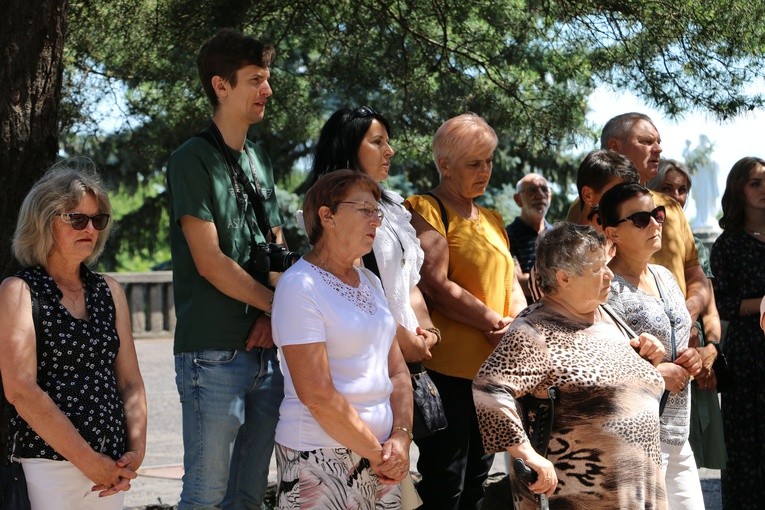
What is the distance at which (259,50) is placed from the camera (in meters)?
4.26

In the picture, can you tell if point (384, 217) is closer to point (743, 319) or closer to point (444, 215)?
point (444, 215)

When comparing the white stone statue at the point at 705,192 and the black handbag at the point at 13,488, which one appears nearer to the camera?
the black handbag at the point at 13,488

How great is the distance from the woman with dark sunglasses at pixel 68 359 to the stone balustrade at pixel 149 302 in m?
14.2

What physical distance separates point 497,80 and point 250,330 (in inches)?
133

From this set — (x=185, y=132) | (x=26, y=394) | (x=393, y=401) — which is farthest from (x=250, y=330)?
A: (x=185, y=132)

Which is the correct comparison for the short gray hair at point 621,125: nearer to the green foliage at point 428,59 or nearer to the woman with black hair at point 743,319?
the green foliage at point 428,59

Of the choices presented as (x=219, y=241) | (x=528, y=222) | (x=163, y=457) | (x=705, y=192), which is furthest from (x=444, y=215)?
(x=705, y=192)

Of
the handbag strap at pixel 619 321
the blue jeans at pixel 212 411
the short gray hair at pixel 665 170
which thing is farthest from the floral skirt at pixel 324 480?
the short gray hair at pixel 665 170

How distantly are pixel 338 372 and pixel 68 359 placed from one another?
90cm

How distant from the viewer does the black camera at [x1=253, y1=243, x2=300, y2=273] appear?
13.2 feet

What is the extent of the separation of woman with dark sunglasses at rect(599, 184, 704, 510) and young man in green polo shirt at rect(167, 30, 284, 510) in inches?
57.3

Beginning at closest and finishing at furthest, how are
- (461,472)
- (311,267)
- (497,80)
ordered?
(311,267) → (461,472) → (497,80)

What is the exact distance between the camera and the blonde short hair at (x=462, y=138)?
16.2 ft

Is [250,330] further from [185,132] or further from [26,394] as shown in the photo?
[185,132]
